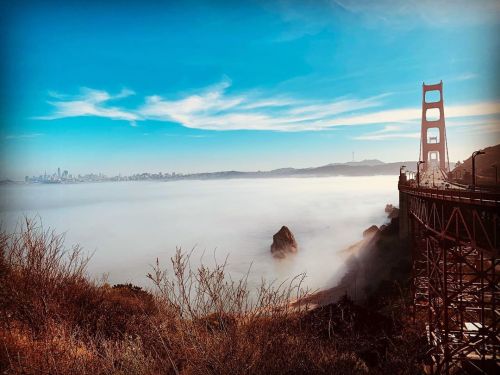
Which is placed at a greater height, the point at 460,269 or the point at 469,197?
the point at 469,197

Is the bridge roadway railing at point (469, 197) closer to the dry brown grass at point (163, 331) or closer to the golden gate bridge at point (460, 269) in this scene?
the golden gate bridge at point (460, 269)

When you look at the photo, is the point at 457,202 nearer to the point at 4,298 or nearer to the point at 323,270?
the point at 4,298

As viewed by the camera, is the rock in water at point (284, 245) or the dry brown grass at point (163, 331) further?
the rock in water at point (284, 245)

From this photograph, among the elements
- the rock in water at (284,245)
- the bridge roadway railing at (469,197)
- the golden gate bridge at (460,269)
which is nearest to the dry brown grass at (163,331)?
the golden gate bridge at (460,269)

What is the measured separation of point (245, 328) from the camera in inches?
316

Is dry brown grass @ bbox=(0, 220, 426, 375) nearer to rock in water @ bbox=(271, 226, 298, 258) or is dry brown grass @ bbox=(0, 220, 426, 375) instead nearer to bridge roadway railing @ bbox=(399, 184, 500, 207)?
bridge roadway railing @ bbox=(399, 184, 500, 207)

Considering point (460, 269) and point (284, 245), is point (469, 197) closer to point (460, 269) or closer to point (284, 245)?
point (460, 269)

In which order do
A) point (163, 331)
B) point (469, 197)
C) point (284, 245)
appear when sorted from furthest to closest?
point (284, 245)
point (469, 197)
point (163, 331)

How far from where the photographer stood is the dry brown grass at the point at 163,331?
7.34 m

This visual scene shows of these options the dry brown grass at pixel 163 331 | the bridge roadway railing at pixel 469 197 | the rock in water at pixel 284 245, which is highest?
the bridge roadway railing at pixel 469 197

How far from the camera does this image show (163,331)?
9812 mm

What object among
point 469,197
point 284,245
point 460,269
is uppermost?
point 469,197

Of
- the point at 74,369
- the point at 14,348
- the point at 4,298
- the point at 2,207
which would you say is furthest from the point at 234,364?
the point at 2,207

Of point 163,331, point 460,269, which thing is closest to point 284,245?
point 460,269
